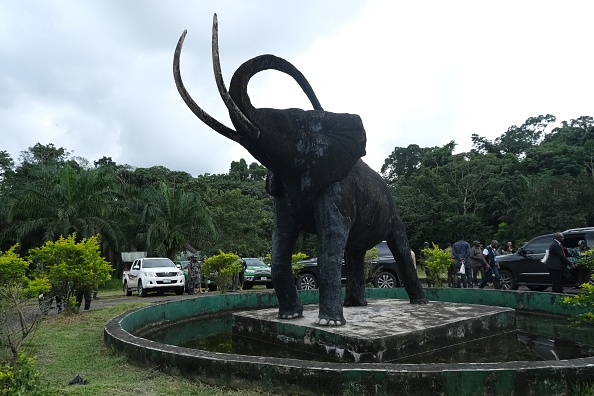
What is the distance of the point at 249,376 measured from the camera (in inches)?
167

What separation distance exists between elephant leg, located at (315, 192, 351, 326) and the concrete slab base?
22 cm

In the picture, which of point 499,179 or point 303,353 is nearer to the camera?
point 303,353

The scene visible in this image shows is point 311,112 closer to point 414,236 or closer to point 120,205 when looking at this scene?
point 120,205

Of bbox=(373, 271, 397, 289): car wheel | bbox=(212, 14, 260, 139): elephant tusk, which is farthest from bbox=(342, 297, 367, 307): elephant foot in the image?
bbox=(373, 271, 397, 289): car wheel

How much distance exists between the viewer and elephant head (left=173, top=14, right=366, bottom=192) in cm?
542

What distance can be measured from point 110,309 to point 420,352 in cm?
706

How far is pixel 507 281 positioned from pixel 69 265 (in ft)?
36.9

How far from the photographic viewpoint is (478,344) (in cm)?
637

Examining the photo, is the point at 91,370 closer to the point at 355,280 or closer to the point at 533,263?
the point at 355,280

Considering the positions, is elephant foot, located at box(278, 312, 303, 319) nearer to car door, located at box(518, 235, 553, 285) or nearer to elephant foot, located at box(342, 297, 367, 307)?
elephant foot, located at box(342, 297, 367, 307)

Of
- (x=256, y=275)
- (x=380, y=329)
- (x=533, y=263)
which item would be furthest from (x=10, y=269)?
(x=533, y=263)

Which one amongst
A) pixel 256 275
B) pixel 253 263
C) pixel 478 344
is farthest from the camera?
pixel 253 263

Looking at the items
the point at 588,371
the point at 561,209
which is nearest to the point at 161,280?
the point at 588,371

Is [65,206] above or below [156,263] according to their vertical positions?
above
